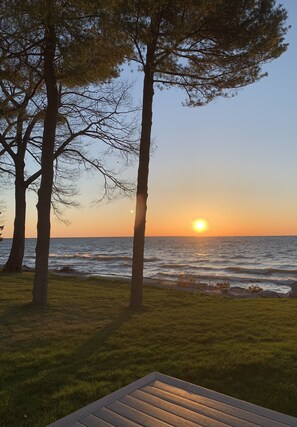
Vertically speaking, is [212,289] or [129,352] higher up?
[129,352]

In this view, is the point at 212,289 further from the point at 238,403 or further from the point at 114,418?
the point at 114,418

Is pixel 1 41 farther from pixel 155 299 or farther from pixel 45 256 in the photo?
pixel 155 299

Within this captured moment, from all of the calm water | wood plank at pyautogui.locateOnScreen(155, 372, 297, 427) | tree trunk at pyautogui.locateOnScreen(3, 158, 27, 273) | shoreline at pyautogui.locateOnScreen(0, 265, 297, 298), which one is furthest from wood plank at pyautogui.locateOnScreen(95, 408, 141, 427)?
the calm water

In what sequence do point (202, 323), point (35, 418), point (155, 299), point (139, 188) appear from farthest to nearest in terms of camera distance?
point (155, 299) < point (139, 188) < point (202, 323) < point (35, 418)

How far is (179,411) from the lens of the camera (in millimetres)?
3023

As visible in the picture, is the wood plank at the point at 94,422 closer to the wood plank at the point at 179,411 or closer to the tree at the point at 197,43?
the wood plank at the point at 179,411

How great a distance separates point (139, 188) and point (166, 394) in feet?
18.4

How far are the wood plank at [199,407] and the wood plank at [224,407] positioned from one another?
26 millimetres

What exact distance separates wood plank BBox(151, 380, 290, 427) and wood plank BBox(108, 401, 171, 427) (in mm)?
424

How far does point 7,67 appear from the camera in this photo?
27.8ft

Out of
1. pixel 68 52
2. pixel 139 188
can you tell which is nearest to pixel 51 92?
pixel 68 52

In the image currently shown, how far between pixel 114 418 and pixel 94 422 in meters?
0.16

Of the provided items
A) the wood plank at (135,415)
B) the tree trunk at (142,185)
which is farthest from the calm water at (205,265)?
the wood plank at (135,415)

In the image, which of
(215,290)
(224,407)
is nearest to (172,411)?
(224,407)
